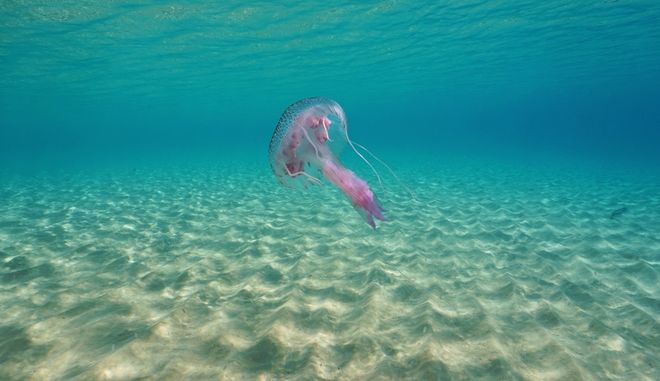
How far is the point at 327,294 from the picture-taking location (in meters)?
4.22

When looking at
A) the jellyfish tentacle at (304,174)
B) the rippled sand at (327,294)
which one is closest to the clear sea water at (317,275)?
the rippled sand at (327,294)

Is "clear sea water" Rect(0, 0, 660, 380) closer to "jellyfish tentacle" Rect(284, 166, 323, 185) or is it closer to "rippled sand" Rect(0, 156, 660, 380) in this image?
"rippled sand" Rect(0, 156, 660, 380)

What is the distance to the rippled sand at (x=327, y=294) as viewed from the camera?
287 cm

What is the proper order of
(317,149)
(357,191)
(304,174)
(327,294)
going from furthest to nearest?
1. (327,294)
2. (304,174)
3. (317,149)
4. (357,191)

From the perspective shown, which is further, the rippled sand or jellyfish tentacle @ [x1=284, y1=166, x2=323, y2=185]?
jellyfish tentacle @ [x1=284, y1=166, x2=323, y2=185]

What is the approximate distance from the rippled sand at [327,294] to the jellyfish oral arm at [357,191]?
3.95 ft

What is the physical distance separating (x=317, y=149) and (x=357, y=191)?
56cm

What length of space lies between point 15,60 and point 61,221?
21.0m

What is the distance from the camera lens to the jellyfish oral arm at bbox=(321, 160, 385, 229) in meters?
2.93

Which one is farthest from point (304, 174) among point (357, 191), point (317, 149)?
point (357, 191)

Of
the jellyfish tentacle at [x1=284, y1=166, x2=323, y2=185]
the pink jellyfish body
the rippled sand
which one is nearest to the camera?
the rippled sand

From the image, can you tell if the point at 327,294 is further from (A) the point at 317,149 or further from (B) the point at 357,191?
(A) the point at 317,149

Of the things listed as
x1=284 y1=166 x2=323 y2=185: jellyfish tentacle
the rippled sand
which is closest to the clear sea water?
the rippled sand

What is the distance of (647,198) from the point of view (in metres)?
10.8
